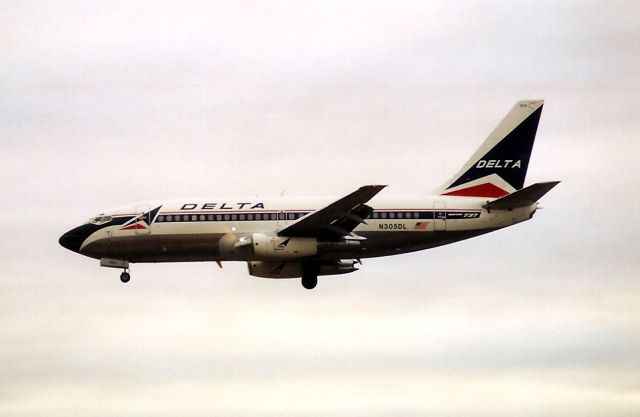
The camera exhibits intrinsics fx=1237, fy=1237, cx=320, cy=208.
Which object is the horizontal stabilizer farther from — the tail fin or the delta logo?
the delta logo

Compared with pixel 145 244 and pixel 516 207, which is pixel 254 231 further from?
pixel 516 207

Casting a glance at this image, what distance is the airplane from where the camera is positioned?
201ft

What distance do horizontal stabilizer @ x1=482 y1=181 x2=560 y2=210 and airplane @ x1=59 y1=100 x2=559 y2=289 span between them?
50mm

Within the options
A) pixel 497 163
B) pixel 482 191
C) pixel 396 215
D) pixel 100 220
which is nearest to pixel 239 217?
pixel 100 220

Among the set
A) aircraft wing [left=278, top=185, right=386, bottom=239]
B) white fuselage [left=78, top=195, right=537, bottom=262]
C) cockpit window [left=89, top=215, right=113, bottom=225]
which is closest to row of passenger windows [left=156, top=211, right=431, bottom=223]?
white fuselage [left=78, top=195, right=537, bottom=262]

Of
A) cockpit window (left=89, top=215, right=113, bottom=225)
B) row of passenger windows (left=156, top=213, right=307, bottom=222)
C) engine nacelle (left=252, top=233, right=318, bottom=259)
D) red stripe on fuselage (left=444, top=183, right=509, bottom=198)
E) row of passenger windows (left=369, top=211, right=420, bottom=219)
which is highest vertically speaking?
red stripe on fuselage (left=444, top=183, right=509, bottom=198)

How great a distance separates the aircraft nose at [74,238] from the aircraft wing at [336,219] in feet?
35.6

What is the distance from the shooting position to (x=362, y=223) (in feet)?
203

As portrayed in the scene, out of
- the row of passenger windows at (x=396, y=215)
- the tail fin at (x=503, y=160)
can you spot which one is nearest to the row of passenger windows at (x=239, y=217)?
the row of passenger windows at (x=396, y=215)

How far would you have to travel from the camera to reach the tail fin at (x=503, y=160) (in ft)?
212

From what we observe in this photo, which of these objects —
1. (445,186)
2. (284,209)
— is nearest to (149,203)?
(284,209)

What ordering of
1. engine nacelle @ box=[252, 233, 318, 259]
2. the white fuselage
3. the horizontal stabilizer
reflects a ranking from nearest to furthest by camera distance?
1. the horizontal stabilizer
2. engine nacelle @ box=[252, 233, 318, 259]
3. the white fuselage

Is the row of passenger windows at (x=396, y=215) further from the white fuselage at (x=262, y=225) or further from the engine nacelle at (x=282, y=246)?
the engine nacelle at (x=282, y=246)

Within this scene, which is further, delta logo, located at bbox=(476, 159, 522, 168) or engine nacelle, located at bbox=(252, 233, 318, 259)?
delta logo, located at bbox=(476, 159, 522, 168)
